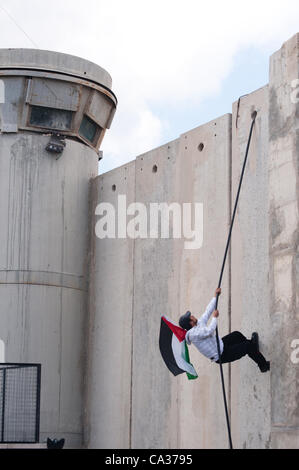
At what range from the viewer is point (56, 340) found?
65.3 feet

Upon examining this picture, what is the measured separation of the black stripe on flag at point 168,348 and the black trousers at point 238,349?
0.78m

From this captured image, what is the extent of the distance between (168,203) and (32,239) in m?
3.40

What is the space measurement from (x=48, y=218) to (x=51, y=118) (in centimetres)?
221

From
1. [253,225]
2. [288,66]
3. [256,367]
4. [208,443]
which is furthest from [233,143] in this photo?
[208,443]

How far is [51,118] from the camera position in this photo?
2075cm

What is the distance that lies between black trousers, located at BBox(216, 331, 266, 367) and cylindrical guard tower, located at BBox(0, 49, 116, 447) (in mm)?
5973

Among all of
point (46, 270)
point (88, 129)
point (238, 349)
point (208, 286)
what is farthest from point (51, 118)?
point (238, 349)

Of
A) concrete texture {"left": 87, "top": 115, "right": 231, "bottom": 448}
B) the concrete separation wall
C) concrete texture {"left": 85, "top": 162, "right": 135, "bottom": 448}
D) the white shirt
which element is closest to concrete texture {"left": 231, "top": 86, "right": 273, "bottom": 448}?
the concrete separation wall

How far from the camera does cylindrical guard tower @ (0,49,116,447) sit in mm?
19688

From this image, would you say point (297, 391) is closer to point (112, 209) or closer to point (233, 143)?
point (233, 143)

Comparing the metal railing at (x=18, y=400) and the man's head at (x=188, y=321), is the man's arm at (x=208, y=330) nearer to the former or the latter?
the man's head at (x=188, y=321)

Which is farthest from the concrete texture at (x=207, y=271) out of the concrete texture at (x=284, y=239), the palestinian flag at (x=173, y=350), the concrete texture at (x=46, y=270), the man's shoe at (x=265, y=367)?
the concrete texture at (x=46, y=270)

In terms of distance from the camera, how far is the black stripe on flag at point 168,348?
49.3 ft

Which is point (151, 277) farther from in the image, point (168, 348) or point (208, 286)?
point (168, 348)
